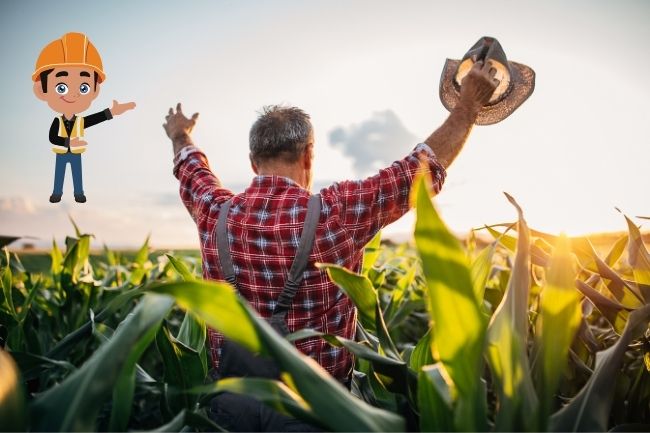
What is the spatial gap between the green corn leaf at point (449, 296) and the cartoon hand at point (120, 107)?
220 centimetres

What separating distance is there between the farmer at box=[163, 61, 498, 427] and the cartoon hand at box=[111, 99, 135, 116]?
118cm

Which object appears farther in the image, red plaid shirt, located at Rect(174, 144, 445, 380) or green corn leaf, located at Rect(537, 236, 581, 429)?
red plaid shirt, located at Rect(174, 144, 445, 380)

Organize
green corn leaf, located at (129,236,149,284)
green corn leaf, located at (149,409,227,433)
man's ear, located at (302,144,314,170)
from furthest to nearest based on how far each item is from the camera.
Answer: green corn leaf, located at (129,236,149,284)
man's ear, located at (302,144,314,170)
green corn leaf, located at (149,409,227,433)

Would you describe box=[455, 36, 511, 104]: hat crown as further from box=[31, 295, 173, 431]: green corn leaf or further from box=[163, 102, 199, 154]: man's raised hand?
box=[31, 295, 173, 431]: green corn leaf

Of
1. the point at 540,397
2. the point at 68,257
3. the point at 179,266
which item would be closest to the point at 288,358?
the point at 540,397

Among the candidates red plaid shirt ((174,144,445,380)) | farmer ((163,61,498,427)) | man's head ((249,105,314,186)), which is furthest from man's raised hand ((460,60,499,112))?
man's head ((249,105,314,186))

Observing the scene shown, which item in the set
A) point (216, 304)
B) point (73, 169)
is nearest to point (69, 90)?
point (73, 169)

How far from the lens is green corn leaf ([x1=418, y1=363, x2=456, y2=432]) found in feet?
1.78

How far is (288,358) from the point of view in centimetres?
47

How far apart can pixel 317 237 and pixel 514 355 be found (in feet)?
2.34

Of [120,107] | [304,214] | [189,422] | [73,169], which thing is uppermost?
[120,107]

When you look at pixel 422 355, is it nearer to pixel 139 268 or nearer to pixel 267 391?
pixel 267 391

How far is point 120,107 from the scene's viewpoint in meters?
2.31

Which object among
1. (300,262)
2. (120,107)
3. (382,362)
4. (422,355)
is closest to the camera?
(382,362)
